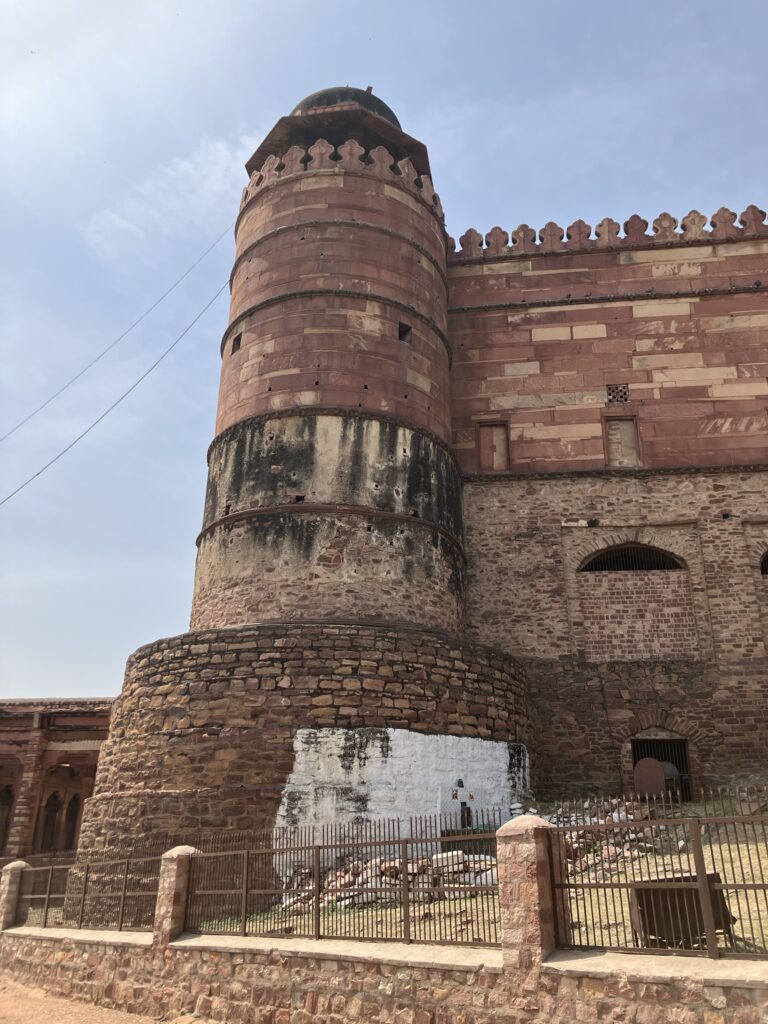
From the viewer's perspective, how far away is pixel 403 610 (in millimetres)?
13219

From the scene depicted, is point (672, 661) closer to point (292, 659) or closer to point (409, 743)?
point (409, 743)

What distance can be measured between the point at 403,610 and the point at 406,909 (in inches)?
261

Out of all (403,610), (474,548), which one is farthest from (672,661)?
(403,610)

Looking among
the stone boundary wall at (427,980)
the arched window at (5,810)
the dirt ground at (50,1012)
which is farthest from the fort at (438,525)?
the stone boundary wall at (427,980)

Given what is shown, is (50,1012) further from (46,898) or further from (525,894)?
(525,894)

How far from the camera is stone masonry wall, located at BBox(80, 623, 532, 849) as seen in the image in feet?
34.6

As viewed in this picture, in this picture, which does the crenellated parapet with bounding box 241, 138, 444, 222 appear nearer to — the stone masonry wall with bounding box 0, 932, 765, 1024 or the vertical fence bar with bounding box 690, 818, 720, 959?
the stone masonry wall with bounding box 0, 932, 765, 1024

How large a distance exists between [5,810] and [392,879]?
51.2 ft

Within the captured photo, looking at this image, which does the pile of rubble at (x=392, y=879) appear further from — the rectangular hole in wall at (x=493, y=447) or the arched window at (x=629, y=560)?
the rectangular hole in wall at (x=493, y=447)

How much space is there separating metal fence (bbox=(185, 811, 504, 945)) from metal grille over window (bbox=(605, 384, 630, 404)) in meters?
10.3

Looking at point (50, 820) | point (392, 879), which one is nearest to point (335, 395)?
point (392, 879)

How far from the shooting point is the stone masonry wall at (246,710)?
10531 mm

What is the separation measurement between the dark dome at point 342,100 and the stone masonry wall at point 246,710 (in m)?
11.1

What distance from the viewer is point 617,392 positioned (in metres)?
17.0
